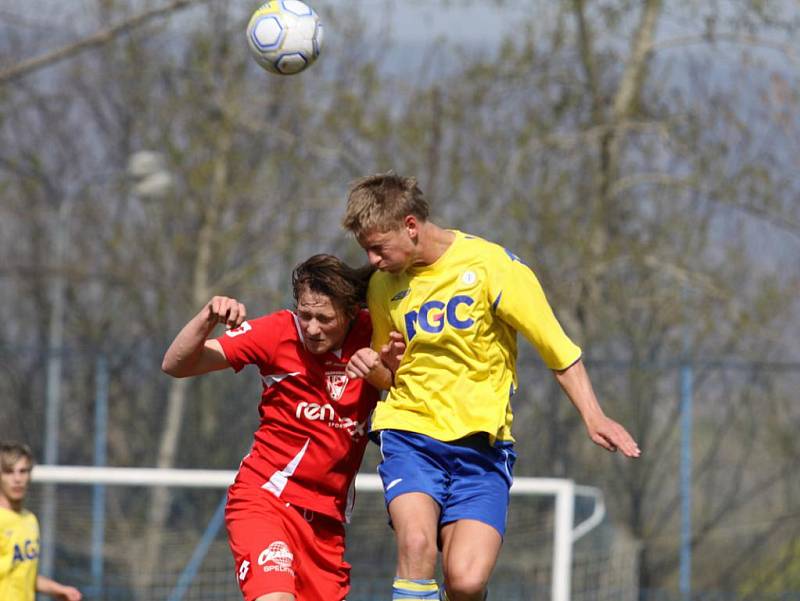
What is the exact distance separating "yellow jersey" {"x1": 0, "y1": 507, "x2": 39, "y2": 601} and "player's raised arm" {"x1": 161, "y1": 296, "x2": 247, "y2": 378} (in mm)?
2562

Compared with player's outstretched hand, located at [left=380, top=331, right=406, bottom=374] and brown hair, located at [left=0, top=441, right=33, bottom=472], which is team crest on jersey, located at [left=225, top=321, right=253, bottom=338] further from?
brown hair, located at [left=0, top=441, right=33, bottom=472]

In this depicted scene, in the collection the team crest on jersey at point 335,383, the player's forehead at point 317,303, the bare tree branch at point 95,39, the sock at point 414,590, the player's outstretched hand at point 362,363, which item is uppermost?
the bare tree branch at point 95,39

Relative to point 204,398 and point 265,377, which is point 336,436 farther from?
point 204,398

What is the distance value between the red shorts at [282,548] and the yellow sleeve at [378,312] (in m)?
0.70

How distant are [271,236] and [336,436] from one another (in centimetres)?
1034

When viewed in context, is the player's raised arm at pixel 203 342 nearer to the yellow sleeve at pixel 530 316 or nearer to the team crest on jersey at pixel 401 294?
the team crest on jersey at pixel 401 294

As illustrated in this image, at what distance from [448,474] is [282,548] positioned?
654 mm

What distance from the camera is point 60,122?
16672mm

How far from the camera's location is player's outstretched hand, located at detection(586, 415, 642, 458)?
454 centimetres

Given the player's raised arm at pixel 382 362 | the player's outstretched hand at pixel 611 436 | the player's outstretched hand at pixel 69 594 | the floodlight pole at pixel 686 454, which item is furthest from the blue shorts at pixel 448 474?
the floodlight pole at pixel 686 454

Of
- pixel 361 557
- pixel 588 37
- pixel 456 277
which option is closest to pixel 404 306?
pixel 456 277

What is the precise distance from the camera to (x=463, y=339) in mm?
4762

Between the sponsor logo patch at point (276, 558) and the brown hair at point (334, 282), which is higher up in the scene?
the brown hair at point (334, 282)

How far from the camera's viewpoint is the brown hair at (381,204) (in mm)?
4684
